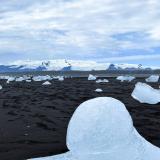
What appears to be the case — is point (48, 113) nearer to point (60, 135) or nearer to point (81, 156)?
point (60, 135)

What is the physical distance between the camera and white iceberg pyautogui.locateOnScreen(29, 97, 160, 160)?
24.8ft

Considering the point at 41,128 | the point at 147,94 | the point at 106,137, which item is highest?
the point at 106,137

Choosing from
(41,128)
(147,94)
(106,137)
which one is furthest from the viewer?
(147,94)

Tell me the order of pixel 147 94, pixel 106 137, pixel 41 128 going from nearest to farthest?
1. pixel 106 137
2. pixel 41 128
3. pixel 147 94

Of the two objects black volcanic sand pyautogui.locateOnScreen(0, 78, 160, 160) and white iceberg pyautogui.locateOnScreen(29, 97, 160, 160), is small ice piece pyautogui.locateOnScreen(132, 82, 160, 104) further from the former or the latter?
white iceberg pyautogui.locateOnScreen(29, 97, 160, 160)

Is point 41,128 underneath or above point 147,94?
underneath

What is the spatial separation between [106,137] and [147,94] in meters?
13.5

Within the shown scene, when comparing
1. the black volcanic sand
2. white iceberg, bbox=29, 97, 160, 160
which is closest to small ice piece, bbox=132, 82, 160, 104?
the black volcanic sand

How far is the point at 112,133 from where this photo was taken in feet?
24.9

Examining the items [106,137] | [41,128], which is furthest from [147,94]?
[106,137]

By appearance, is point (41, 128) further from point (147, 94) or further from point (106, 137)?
point (147, 94)

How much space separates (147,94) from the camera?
20750mm

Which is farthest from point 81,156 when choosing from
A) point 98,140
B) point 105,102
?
point 105,102

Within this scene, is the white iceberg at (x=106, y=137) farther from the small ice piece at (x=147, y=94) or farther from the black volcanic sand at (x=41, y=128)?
the small ice piece at (x=147, y=94)
